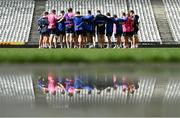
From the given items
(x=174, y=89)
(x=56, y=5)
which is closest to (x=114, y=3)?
(x=56, y=5)

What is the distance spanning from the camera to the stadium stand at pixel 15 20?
100 feet

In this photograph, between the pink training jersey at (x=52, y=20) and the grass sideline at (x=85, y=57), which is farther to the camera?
the pink training jersey at (x=52, y=20)

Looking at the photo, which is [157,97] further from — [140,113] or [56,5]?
[56,5]

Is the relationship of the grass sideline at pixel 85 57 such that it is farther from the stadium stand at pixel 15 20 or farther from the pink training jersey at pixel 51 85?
the stadium stand at pixel 15 20

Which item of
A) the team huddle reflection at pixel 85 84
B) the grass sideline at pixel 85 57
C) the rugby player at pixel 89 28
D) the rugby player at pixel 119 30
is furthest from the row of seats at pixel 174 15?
the team huddle reflection at pixel 85 84

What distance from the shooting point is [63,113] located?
6.73 m

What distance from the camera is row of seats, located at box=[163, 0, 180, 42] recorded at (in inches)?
1248

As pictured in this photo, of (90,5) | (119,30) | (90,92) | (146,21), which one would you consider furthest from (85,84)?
(90,5)

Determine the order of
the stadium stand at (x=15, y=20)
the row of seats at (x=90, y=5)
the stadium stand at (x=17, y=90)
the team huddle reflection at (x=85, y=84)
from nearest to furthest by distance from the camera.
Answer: the stadium stand at (x=17, y=90), the team huddle reflection at (x=85, y=84), the stadium stand at (x=15, y=20), the row of seats at (x=90, y=5)

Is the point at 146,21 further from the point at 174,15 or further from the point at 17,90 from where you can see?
the point at 17,90

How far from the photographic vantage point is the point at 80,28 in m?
22.5

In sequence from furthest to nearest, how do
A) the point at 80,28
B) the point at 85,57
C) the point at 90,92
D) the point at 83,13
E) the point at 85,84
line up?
the point at 83,13, the point at 80,28, the point at 85,57, the point at 85,84, the point at 90,92

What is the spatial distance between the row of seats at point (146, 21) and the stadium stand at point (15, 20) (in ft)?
20.4

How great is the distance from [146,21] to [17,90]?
79.5 feet
